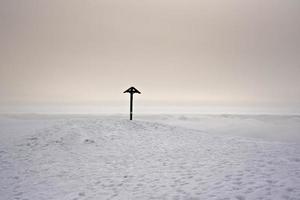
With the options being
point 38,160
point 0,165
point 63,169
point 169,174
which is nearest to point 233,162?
point 169,174

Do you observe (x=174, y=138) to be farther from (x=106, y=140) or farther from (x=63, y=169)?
(x=63, y=169)

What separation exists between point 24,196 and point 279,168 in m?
10.6

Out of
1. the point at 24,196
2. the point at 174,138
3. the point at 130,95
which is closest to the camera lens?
the point at 24,196

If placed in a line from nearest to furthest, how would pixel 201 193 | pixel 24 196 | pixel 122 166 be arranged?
1. pixel 201 193
2. pixel 24 196
3. pixel 122 166

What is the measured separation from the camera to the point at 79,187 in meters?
9.41

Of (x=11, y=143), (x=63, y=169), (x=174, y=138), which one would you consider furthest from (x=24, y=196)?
(x=174, y=138)

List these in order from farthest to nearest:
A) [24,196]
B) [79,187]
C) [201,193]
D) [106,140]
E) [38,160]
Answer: [106,140]
[38,160]
[79,187]
[24,196]
[201,193]

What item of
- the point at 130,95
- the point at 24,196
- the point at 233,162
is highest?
the point at 130,95

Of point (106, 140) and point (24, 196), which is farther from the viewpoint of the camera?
point (106, 140)

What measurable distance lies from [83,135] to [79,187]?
8929 mm

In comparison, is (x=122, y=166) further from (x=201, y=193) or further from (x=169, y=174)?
(x=201, y=193)

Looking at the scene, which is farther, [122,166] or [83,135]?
[83,135]

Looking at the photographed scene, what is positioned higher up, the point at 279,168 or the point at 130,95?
the point at 130,95

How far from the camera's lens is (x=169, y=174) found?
1015 centimetres
